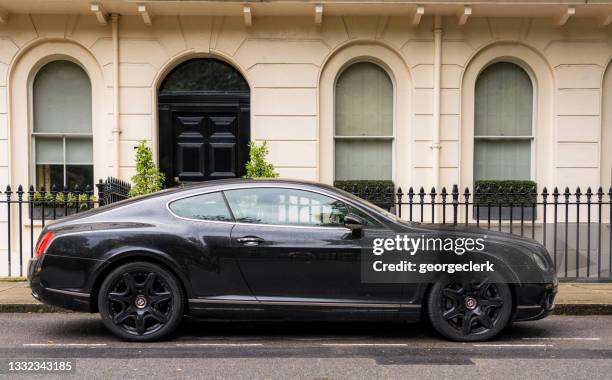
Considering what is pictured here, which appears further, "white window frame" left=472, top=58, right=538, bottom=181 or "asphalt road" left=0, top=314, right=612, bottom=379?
"white window frame" left=472, top=58, right=538, bottom=181

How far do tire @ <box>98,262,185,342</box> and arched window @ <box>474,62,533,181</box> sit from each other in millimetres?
7093

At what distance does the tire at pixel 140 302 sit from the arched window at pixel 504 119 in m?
7.09

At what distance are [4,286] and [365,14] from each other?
7283 millimetres

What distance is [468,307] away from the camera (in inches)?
238

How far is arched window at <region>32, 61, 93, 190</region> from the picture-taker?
11.4 metres

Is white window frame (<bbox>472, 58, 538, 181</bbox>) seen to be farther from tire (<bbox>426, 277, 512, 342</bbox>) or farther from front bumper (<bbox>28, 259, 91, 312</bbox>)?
front bumper (<bbox>28, 259, 91, 312</bbox>)

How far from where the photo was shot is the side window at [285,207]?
6.12 meters

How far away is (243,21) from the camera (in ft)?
36.2

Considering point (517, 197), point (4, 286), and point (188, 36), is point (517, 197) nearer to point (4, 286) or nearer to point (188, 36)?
point (188, 36)

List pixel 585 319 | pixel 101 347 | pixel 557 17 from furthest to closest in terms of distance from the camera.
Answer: pixel 557 17 → pixel 585 319 → pixel 101 347

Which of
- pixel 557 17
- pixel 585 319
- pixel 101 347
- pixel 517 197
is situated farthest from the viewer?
pixel 557 17

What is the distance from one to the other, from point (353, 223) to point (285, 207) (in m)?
0.71

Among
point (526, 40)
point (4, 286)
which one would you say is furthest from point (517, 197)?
point (4, 286)

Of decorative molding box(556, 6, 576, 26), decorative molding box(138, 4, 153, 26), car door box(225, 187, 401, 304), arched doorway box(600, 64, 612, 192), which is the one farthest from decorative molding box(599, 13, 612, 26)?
decorative molding box(138, 4, 153, 26)
